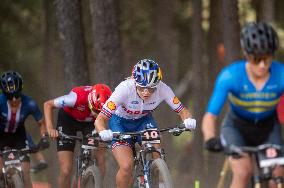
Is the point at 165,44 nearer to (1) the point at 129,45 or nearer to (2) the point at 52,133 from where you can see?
(1) the point at 129,45

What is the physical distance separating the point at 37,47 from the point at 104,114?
875 inches

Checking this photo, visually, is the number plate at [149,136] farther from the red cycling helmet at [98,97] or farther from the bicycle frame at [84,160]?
the bicycle frame at [84,160]

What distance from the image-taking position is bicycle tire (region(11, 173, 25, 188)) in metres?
11.5

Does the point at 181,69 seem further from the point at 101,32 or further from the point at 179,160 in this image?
→ the point at 101,32

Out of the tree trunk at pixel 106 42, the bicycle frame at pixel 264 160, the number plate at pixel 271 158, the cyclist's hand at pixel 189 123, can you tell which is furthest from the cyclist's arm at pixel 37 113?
the number plate at pixel 271 158

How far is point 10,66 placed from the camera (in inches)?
1128

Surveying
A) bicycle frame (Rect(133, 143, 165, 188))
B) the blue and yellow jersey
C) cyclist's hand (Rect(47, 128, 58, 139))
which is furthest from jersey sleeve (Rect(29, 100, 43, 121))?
the blue and yellow jersey

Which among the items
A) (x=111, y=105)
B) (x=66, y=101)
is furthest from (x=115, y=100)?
(x=66, y=101)

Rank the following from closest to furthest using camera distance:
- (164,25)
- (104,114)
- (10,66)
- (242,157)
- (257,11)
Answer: (242,157)
(104,114)
(164,25)
(257,11)
(10,66)

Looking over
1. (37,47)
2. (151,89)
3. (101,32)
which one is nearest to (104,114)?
(151,89)

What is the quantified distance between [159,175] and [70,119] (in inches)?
117

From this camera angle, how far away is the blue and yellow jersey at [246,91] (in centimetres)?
772

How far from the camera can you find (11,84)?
11.9 meters

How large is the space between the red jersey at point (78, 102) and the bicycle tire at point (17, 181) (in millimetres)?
1166
